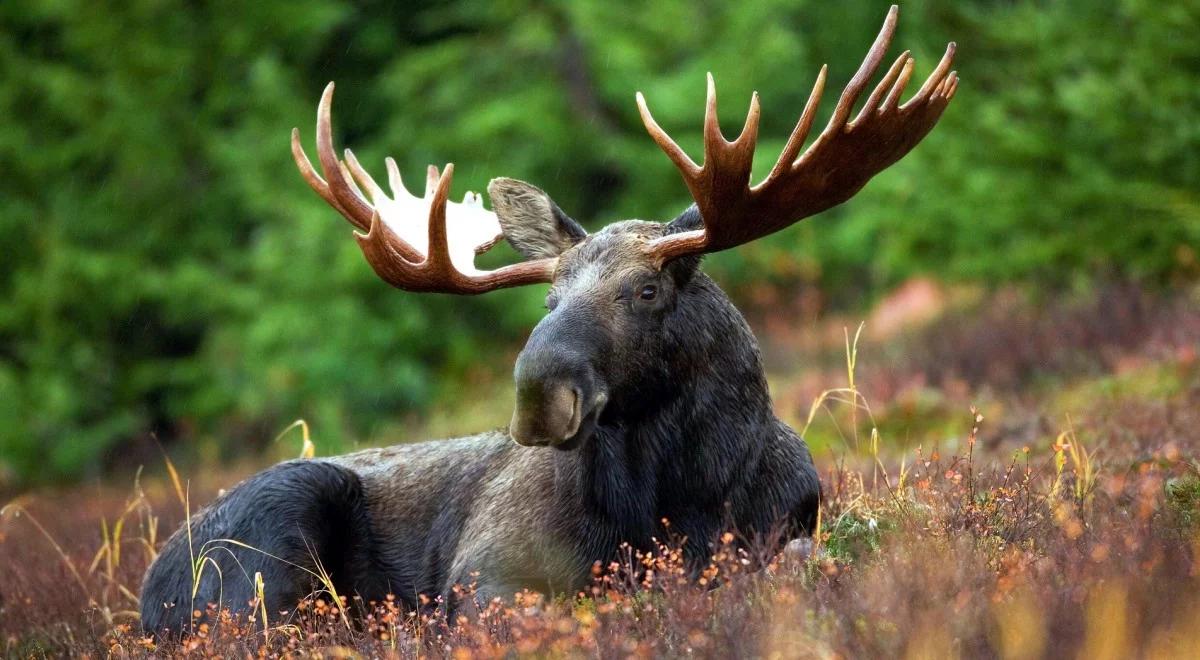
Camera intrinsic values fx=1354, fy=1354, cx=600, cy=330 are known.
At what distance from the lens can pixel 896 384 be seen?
10.9m

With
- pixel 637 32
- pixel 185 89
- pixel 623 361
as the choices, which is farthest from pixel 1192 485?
pixel 185 89

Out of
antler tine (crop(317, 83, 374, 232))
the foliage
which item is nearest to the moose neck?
the foliage

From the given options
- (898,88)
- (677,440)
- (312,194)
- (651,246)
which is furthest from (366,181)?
(312,194)

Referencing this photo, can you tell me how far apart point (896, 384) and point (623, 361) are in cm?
673

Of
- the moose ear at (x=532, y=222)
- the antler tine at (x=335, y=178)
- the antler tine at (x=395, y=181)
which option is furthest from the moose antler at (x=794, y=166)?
the antler tine at (x=395, y=181)

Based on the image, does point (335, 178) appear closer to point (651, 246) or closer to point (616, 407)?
point (651, 246)

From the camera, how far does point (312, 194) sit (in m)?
17.8

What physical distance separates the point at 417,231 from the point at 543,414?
181cm

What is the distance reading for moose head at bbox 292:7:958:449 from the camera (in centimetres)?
430

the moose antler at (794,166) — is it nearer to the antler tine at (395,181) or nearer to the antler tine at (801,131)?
the antler tine at (801,131)

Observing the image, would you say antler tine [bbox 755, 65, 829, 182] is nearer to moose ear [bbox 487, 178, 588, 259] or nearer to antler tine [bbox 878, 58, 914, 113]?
antler tine [bbox 878, 58, 914, 113]

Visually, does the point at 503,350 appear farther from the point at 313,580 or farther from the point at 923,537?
the point at 923,537

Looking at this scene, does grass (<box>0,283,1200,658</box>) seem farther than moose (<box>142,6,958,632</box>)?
No

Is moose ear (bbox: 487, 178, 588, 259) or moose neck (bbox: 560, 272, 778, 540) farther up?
moose ear (bbox: 487, 178, 588, 259)
